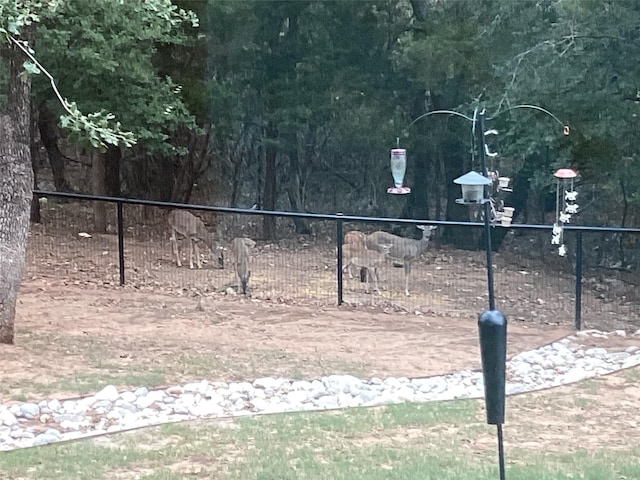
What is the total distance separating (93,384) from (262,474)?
2112 mm

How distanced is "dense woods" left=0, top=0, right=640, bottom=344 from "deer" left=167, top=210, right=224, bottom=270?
1.18 metres

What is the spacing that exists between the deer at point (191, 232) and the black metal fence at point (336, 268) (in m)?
0.17

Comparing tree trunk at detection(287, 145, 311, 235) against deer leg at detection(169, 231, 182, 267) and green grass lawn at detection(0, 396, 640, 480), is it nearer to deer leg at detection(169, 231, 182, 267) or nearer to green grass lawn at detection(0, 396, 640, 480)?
deer leg at detection(169, 231, 182, 267)

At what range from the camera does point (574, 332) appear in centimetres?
786

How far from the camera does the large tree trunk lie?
22.0 feet

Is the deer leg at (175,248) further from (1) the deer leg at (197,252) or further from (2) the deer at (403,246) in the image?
(2) the deer at (403,246)

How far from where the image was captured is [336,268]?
9703 mm

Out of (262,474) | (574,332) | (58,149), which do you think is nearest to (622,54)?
(574,332)

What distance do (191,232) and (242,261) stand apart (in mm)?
1459

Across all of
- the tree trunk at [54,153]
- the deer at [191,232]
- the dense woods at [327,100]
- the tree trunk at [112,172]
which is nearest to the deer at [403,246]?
the dense woods at [327,100]

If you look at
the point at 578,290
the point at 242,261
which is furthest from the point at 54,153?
the point at 578,290

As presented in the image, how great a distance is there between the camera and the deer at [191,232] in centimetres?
1060

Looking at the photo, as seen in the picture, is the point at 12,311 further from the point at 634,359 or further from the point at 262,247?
the point at 262,247

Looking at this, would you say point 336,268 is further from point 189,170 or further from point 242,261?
point 189,170
